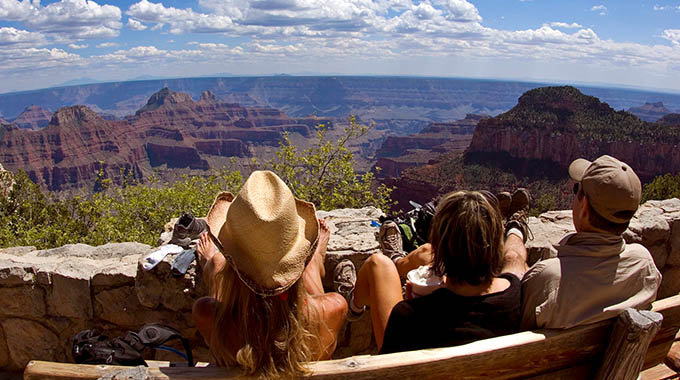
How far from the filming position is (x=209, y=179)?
1357 cm

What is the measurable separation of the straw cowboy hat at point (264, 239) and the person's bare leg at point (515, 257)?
4.88 ft

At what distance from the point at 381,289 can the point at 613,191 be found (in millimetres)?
1507

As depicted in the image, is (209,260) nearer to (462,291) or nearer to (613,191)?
(462,291)

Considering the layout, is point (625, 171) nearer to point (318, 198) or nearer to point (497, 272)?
point (497, 272)

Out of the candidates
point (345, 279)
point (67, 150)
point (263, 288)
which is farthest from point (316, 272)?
point (67, 150)

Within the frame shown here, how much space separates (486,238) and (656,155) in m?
62.2

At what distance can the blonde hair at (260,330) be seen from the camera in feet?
7.31

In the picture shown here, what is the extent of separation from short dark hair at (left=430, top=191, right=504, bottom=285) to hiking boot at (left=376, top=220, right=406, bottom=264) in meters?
1.33

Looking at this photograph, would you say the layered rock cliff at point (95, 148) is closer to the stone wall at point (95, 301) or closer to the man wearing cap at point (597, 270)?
the stone wall at point (95, 301)

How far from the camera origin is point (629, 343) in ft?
7.35

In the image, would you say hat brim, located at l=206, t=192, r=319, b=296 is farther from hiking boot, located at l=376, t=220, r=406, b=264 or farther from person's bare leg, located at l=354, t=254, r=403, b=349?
hiking boot, located at l=376, t=220, r=406, b=264

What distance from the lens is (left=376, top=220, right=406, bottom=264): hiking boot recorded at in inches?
156

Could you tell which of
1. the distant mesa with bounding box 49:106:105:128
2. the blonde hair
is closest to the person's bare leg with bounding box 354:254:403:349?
the blonde hair

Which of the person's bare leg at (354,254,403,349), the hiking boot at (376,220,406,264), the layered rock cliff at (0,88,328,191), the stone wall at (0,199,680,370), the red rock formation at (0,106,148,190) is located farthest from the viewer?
the layered rock cliff at (0,88,328,191)
